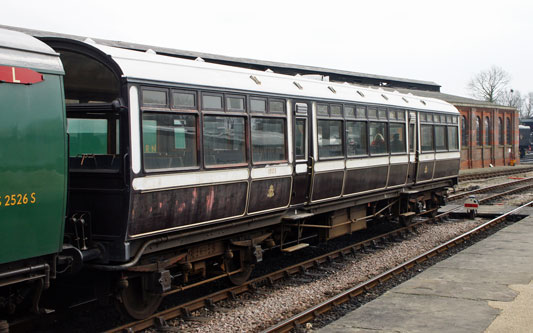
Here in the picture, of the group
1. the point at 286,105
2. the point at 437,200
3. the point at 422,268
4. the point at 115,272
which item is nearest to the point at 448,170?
the point at 437,200

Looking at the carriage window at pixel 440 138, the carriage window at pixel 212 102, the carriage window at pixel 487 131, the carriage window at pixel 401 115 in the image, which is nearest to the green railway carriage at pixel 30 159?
the carriage window at pixel 212 102

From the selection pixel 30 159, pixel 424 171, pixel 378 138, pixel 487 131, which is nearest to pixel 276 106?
pixel 378 138

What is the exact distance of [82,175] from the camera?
656 cm

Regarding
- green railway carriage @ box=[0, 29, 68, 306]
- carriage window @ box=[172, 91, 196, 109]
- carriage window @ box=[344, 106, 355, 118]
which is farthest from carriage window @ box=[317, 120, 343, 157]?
green railway carriage @ box=[0, 29, 68, 306]

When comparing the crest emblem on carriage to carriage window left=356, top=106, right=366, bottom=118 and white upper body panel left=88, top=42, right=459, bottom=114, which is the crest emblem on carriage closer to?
white upper body panel left=88, top=42, right=459, bottom=114

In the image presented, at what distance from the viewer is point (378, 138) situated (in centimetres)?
1210

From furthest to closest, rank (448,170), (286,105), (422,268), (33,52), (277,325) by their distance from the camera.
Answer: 1. (448,170)
2. (422,268)
3. (286,105)
4. (277,325)
5. (33,52)

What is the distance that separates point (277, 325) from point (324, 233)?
4.35 metres

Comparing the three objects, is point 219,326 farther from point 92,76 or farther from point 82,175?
point 92,76

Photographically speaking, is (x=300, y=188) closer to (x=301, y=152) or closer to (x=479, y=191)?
(x=301, y=152)

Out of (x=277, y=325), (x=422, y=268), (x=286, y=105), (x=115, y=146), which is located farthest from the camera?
(x=422, y=268)

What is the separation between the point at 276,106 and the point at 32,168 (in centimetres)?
449

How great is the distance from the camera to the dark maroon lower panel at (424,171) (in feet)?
46.4

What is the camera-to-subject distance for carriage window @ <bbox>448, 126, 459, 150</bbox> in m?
16.1
